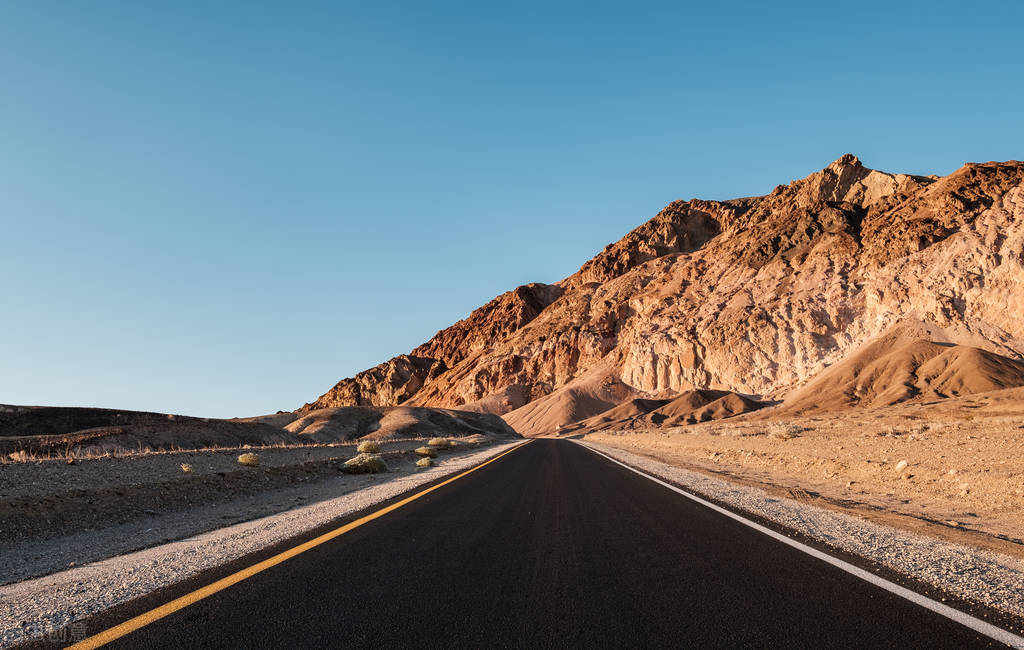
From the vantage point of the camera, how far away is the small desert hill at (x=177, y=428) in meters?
31.2

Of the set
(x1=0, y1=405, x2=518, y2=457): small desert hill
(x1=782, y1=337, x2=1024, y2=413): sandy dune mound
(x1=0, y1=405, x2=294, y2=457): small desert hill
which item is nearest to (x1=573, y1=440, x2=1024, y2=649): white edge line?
(x1=0, y1=405, x2=518, y2=457): small desert hill

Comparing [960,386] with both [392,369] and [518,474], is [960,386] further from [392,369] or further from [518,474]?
[392,369]

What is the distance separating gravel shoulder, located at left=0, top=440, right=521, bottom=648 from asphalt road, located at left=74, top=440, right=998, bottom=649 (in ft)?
1.82

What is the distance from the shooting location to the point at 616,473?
15.8m

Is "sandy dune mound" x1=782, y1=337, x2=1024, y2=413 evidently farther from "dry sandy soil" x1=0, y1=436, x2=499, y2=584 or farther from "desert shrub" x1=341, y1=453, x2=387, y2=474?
"dry sandy soil" x1=0, y1=436, x2=499, y2=584

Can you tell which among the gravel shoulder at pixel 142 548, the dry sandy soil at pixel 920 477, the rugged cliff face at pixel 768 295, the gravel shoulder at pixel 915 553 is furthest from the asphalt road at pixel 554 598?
the rugged cliff face at pixel 768 295

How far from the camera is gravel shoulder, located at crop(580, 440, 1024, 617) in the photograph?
4395 millimetres

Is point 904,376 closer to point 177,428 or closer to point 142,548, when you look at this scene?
point 177,428

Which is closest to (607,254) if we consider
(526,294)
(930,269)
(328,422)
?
(526,294)

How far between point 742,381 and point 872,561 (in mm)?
85852

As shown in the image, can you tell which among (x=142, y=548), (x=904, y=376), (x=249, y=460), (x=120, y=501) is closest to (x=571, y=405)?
(x=904, y=376)

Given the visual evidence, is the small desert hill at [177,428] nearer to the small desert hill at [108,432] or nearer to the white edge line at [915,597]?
the small desert hill at [108,432]

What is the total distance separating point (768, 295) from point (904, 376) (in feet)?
102

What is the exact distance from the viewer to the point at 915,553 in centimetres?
573
